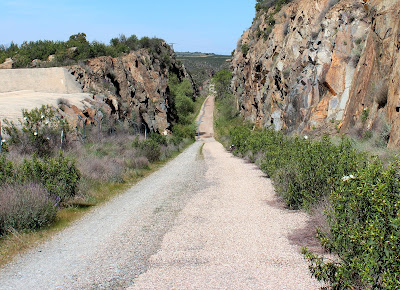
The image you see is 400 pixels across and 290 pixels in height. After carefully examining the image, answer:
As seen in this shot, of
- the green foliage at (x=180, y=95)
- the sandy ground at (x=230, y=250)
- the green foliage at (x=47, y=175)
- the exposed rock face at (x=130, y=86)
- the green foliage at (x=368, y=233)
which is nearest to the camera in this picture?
the green foliage at (x=368, y=233)

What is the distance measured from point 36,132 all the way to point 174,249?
9.58 metres

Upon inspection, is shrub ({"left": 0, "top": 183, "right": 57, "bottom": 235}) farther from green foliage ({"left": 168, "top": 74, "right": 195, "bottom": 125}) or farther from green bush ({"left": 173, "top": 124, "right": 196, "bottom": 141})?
green foliage ({"left": 168, "top": 74, "right": 195, "bottom": 125})

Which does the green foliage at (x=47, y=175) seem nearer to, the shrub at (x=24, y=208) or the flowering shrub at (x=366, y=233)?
the shrub at (x=24, y=208)

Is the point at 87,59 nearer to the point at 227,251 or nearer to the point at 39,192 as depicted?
the point at 39,192

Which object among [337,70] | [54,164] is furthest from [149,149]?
[54,164]

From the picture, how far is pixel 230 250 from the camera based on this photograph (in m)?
6.31

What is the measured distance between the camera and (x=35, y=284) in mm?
5148

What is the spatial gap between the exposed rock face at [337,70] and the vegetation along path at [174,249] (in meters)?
5.19

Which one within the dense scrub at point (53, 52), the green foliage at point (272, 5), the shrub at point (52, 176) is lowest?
the shrub at point (52, 176)

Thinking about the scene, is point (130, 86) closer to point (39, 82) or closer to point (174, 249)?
point (39, 82)

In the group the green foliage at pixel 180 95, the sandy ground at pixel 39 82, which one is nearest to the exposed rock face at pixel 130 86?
the sandy ground at pixel 39 82

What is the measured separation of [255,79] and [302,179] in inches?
1347

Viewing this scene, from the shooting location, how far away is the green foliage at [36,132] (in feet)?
44.6

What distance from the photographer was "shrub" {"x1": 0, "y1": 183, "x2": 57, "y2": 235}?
24.9ft
